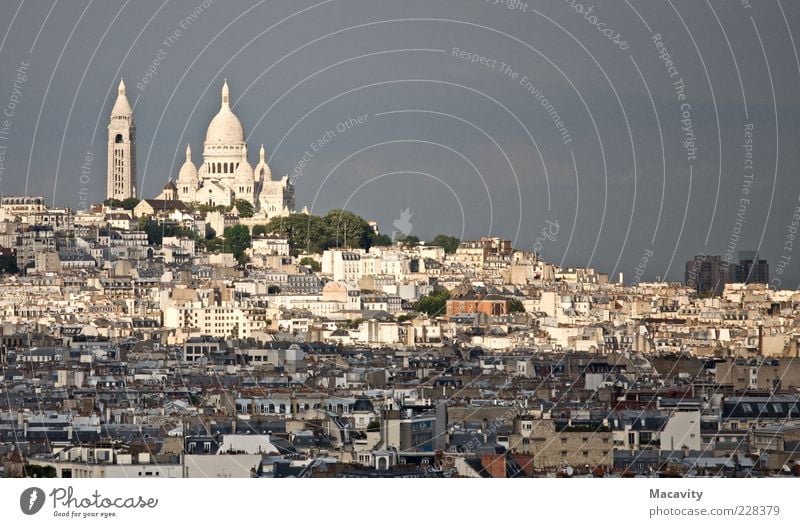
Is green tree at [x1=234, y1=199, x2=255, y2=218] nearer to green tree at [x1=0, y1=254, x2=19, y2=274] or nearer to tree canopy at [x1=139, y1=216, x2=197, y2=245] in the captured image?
tree canopy at [x1=139, y1=216, x2=197, y2=245]

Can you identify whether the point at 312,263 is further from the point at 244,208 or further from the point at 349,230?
the point at 244,208

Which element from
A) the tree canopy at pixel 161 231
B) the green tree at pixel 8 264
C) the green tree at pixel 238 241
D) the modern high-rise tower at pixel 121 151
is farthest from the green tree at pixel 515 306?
the modern high-rise tower at pixel 121 151

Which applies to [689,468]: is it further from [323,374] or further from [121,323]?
[121,323]

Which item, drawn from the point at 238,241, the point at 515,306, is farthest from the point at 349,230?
the point at 515,306

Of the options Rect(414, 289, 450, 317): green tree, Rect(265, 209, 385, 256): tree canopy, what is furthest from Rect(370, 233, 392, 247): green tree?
Rect(414, 289, 450, 317): green tree

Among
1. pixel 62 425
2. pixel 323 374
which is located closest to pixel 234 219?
pixel 323 374

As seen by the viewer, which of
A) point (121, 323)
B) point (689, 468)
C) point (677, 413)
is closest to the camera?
point (689, 468)
